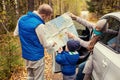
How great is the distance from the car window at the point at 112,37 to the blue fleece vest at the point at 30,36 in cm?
123

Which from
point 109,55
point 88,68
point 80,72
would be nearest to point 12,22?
point 80,72

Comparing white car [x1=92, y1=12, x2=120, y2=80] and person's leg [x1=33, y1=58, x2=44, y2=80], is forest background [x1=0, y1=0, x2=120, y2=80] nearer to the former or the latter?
person's leg [x1=33, y1=58, x2=44, y2=80]

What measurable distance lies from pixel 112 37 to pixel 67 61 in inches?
39.1

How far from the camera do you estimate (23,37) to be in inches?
205

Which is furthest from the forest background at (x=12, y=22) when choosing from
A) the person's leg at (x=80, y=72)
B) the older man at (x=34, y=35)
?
the person's leg at (x=80, y=72)

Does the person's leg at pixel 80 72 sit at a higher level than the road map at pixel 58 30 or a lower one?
lower

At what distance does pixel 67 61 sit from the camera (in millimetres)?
5086

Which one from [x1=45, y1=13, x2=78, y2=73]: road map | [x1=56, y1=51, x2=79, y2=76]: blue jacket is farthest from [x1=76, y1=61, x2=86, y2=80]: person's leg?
[x1=45, y1=13, x2=78, y2=73]: road map

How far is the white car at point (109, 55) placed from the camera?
3.67 meters

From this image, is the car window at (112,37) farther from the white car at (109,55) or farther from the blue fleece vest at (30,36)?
the blue fleece vest at (30,36)

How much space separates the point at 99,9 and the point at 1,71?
29.3m

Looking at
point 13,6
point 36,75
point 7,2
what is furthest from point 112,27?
point 13,6

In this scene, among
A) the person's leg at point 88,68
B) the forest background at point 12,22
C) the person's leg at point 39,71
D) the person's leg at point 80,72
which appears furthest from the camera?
the forest background at point 12,22

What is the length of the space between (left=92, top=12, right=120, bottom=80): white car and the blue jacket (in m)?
0.39
